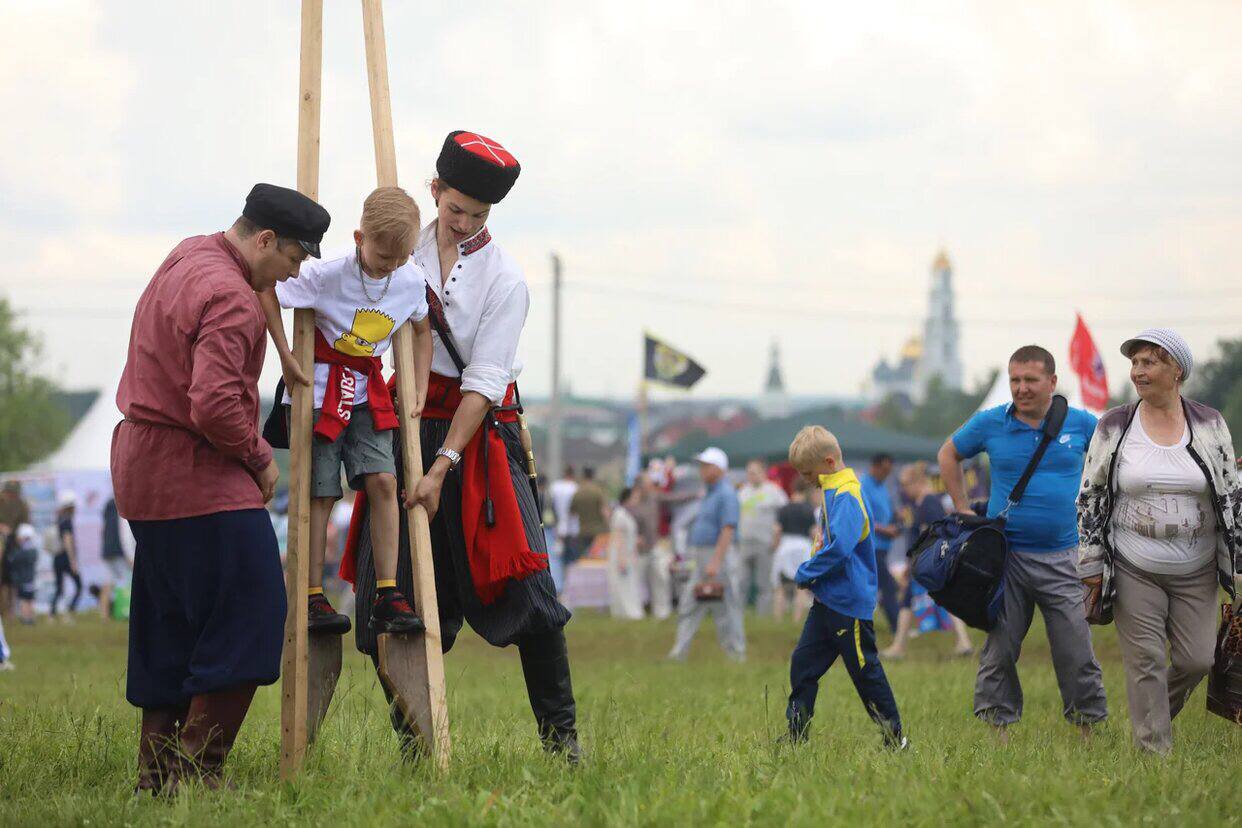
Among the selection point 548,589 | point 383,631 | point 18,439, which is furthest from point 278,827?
point 18,439

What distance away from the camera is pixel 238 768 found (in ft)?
18.5

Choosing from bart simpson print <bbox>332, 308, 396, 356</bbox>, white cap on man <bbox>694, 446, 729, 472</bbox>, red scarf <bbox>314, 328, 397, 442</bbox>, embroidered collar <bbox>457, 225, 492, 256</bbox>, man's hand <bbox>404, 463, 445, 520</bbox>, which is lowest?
white cap on man <bbox>694, 446, 729, 472</bbox>

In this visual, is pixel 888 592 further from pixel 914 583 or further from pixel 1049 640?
pixel 1049 640

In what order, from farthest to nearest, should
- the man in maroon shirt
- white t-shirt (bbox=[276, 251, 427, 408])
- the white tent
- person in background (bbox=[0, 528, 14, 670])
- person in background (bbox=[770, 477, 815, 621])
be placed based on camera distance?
the white tent < person in background (bbox=[770, 477, 815, 621]) < person in background (bbox=[0, 528, 14, 670]) < white t-shirt (bbox=[276, 251, 427, 408]) < the man in maroon shirt

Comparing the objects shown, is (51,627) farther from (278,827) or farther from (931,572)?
(278,827)

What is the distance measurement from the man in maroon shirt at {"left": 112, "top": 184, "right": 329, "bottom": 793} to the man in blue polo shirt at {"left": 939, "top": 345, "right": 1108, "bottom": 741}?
3954 millimetres

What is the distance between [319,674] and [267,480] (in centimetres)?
83

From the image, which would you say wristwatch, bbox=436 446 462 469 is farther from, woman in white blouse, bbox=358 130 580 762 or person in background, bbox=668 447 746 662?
person in background, bbox=668 447 746 662

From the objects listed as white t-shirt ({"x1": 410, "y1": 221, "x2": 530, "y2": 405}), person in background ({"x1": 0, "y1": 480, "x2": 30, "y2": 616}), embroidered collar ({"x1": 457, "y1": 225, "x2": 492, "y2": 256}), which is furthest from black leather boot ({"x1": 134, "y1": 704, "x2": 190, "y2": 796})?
person in background ({"x1": 0, "y1": 480, "x2": 30, "y2": 616})

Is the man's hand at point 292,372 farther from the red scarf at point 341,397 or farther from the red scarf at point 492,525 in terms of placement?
the red scarf at point 492,525

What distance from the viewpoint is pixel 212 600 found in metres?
5.05

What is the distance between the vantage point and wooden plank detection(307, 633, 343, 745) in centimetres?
554

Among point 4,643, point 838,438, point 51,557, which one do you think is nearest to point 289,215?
point 4,643

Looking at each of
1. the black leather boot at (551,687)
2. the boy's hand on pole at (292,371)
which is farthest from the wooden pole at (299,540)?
the black leather boot at (551,687)
